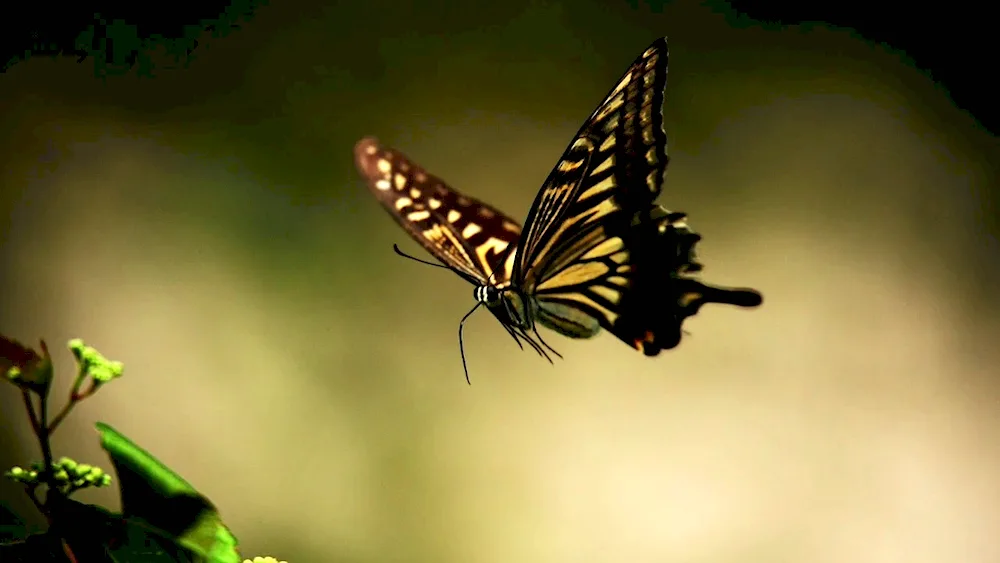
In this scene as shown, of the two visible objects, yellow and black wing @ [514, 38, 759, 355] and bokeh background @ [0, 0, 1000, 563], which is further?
bokeh background @ [0, 0, 1000, 563]

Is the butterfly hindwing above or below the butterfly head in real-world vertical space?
above

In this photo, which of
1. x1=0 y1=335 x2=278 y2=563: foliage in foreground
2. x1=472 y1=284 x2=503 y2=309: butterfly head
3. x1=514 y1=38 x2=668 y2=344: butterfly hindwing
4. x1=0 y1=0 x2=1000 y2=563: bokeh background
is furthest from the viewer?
x1=0 y1=0 x2=1000 y2=563: bokeh background

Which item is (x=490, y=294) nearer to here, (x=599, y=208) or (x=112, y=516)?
(x=599, y=208)

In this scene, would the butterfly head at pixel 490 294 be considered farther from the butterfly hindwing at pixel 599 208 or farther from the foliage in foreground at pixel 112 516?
the foliage in foreground at pixel 112 516

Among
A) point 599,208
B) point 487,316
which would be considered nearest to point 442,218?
point 599,208

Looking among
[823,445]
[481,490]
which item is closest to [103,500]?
[481,490]

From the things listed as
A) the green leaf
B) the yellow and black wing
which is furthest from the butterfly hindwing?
the green leaf

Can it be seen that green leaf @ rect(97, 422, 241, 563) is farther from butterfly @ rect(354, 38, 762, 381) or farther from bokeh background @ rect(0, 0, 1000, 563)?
bokeh background @ rect(0, 0, 1000, 563)
